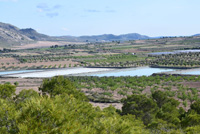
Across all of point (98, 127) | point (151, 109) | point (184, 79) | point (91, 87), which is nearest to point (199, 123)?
point (151, 109)

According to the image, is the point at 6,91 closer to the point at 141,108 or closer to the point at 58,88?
the point at 58,88

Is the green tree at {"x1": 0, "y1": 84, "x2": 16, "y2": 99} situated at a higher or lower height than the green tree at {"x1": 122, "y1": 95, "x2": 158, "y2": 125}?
higher

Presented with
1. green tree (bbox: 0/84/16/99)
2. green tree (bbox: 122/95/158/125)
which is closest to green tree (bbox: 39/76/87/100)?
green tree (bbox: 0/84/16/99)

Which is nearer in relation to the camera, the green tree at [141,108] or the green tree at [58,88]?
the green tree at [141,108]

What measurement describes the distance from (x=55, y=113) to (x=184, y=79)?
48492mm

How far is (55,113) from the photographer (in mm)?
11539

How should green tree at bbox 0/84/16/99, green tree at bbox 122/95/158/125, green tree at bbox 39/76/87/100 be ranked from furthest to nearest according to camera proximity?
green tree at bbox 39/76/87/100 < green tree at bbox 0/84/16/99 < green tree at bbox 122/95/158/125

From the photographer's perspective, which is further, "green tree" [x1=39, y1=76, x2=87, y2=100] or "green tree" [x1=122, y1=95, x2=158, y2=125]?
"green tree" [x1=39, y1=76, x2=87, y2=100]

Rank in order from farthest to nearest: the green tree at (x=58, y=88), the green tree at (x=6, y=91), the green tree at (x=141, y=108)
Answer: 1. the green tree at (x=58, y=88)
2. the green tree at (x=6, y=91)
3. the green tree at (x=141, y=108)

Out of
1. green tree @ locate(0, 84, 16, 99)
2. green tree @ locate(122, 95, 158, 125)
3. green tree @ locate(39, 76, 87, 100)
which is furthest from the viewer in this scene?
green tree @ locate(39, 76, 87, 100)

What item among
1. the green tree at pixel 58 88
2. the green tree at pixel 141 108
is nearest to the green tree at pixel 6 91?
the green tree at pixel 58 88

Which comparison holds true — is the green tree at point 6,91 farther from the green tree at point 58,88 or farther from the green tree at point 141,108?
the green tree at point 141,108

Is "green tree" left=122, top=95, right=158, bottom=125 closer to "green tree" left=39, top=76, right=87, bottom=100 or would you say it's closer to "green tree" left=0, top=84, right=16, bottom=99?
"green tree" left=39, top=76, right=87, bottom=100

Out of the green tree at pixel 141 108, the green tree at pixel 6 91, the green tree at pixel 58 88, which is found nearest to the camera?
the green tree at pixel 141 108
